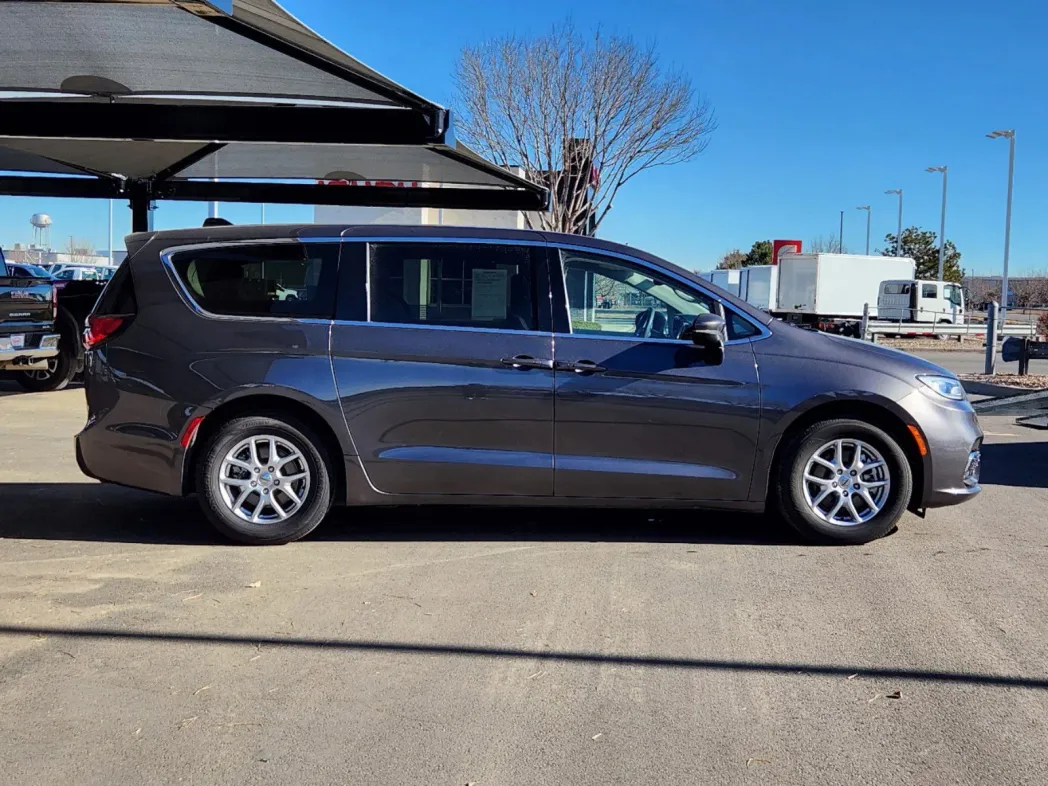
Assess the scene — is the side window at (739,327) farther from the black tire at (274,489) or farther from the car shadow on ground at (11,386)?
the car shadow on ground at (11,386)

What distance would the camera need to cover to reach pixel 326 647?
13.6ft

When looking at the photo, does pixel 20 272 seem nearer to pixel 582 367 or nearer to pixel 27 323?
pixel 27 323

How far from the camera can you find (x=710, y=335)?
17.8ft

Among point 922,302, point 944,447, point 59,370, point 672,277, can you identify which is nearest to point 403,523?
point 672,277

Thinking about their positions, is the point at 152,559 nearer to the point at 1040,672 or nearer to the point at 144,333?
the point at 144,333

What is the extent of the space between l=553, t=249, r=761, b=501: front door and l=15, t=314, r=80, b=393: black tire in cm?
978

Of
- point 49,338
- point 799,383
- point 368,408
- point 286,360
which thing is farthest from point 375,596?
point 49,338

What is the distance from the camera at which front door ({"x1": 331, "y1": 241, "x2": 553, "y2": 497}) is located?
18.2ft

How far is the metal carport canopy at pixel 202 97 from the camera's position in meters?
7.18

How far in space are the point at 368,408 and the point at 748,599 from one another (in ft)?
7.74

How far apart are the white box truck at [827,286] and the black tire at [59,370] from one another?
32.3 meters

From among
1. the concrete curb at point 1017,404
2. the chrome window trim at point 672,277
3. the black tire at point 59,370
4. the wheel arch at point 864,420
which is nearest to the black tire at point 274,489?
the chrome window trim at point 672,277

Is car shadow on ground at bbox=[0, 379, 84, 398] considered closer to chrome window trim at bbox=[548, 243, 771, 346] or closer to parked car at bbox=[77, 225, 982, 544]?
parked car at bbox=[77, 225, 982, 544]

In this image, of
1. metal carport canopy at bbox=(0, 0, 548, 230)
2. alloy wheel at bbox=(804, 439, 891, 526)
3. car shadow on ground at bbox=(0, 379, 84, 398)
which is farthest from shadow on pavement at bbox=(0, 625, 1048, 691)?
car shadow on ground at bbox=(0, 379, 84, 398)
